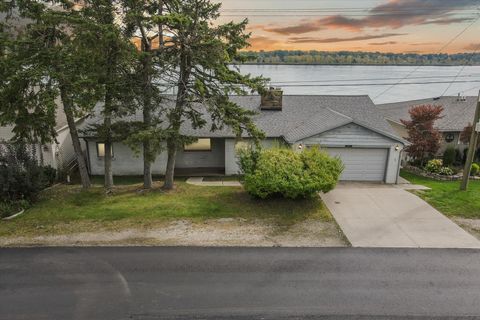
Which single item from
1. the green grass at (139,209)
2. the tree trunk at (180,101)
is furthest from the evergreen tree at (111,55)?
the green grass at (139,209)

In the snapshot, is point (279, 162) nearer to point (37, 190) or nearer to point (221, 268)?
point (221, 268)

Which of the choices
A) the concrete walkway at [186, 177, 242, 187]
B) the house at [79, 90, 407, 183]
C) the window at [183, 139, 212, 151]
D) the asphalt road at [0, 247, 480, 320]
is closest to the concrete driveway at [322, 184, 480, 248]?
the asphalt road at [0, 247, 480, 320]

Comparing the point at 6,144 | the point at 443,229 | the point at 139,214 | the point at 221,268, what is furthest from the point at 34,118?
the point at 443,229

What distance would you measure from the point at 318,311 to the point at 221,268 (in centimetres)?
301

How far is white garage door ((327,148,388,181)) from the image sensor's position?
63.9 ft

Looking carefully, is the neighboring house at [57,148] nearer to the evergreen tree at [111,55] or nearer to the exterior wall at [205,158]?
the evergreen tree at [111,55]

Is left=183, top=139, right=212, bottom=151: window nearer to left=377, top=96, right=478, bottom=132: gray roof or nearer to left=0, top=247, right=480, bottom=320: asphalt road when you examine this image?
left=0, top=247, right=480, bottom=320: asphalt road

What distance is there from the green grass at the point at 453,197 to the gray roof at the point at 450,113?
664 centimetres

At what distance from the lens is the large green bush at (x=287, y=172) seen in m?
14.3

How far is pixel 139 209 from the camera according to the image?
1445 cm

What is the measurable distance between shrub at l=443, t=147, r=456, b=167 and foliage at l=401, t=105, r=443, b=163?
179 cm

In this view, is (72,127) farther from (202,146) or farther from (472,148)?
(472,148)

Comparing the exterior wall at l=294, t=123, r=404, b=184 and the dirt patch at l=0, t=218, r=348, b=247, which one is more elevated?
the exterior wall at l=294, t=123, r=404, b=184

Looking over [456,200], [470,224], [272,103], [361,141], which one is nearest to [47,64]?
[272,103]
